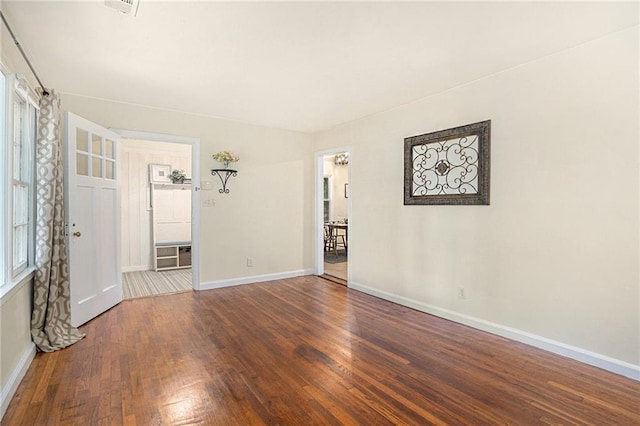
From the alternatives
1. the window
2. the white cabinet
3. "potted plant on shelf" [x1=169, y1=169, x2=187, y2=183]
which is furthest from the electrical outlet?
"potted plant on shelf" [x1=169, y1=169, x2=187, y2=183]

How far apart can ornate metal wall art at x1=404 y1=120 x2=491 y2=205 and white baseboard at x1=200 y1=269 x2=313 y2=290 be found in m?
2.44

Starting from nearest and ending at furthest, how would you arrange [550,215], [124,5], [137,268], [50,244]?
1. [124,5]
2. [550,215]
3. [50,244]
4. [137,268]

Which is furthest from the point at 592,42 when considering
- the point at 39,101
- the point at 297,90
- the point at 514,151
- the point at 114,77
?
the point at 39,101

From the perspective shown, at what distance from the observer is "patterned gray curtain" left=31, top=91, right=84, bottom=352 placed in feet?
8.68

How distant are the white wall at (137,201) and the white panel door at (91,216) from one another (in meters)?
2.32

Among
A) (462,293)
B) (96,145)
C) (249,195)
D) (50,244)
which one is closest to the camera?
(50,244)

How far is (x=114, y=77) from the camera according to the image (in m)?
3.09

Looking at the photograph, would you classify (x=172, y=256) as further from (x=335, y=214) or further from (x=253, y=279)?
(x=335, y=214)

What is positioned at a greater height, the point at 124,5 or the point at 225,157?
the point at 124,5

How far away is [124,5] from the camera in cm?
195

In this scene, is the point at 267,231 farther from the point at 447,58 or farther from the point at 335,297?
the point at 447,58

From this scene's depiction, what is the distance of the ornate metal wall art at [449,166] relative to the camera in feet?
10.1

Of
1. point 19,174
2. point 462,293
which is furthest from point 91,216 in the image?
point 462,293

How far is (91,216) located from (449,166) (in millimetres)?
3850
